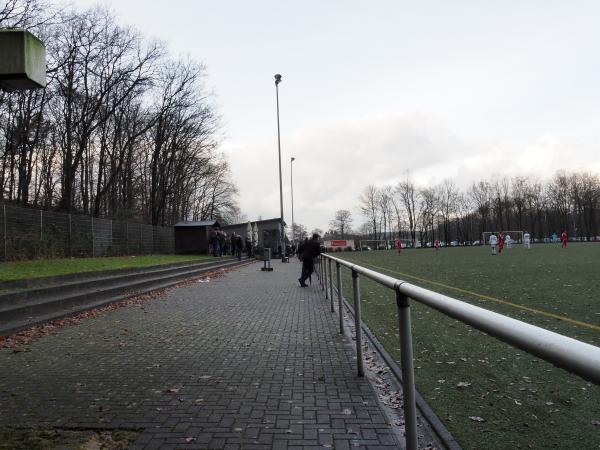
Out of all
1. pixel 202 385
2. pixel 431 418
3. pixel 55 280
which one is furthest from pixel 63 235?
pixel 431 418

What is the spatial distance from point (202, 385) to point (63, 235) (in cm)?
1714

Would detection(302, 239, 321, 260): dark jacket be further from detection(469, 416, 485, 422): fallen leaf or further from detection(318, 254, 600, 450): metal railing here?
detection(318, 254, 600, 450): metal railing

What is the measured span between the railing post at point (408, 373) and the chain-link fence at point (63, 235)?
51.4 ft

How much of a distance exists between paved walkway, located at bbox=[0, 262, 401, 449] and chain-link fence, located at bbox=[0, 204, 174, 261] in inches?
352

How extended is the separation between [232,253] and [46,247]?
22.4m

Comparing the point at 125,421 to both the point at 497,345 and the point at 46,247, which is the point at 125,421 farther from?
the point at 46,247

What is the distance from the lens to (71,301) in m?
9.65

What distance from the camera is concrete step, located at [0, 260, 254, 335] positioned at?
7668 millimetres

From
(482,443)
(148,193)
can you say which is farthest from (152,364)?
(148,193)

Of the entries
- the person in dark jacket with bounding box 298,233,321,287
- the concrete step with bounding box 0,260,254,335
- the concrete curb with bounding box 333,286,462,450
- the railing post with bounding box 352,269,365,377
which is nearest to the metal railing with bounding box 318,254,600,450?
the concrete curb with bounding box 333,286,462,450

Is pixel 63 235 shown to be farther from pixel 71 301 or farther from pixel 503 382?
pixel 503 382

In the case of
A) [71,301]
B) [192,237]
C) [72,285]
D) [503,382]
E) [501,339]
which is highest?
[192,237]

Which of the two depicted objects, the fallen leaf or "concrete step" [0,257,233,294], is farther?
"concrete step" [0,257,233,294]

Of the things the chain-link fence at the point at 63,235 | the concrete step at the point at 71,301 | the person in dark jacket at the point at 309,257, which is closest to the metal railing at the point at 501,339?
the concrete step at the point at 71,301
